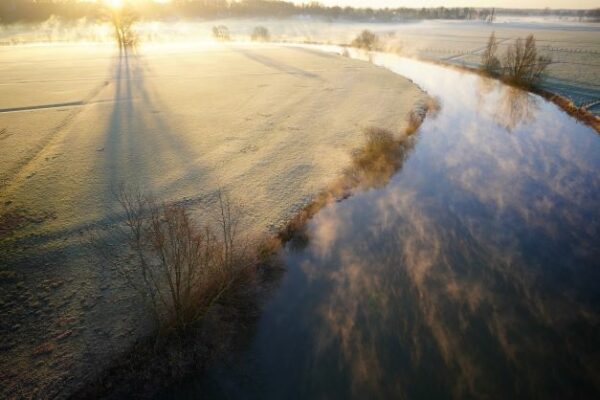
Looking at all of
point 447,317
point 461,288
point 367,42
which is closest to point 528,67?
point 461,288

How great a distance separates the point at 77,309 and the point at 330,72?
110 feet

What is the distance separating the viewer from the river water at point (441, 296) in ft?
25.6

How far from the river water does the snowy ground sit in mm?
2606

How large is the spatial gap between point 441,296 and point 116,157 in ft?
48.1

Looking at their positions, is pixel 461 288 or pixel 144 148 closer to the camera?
pixel 461 288

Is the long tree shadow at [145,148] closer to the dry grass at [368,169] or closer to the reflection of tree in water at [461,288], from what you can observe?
the dry grass at [368,169]

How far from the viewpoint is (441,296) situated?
9.79 m

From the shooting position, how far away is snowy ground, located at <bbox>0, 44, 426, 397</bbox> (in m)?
8.19

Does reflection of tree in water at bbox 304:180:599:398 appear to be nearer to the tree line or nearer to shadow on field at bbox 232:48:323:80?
shadow on field at bbox 232:48:323:80

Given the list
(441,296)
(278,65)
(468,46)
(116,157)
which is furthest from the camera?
(468,46)

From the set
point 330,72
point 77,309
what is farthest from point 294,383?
point 330,72

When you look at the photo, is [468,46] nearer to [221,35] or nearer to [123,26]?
[221,35]

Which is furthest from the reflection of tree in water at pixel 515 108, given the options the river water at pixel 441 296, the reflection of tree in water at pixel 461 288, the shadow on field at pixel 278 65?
the shadow on field at pixel 278 65

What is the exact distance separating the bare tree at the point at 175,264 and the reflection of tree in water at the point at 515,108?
20.4 metres
